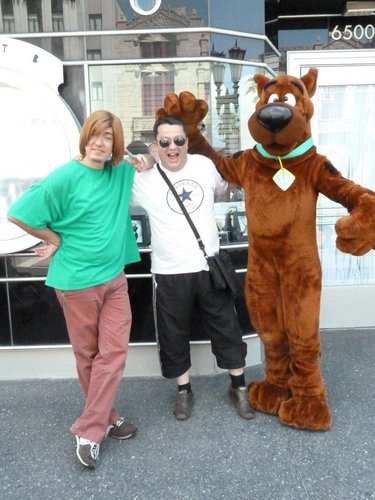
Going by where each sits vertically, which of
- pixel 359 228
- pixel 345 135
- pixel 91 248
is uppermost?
pixel 345 135

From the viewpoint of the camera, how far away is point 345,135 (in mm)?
4750

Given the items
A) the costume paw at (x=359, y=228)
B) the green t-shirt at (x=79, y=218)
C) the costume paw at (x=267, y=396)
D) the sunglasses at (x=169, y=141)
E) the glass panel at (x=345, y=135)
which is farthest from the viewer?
the glass panel at (x=345, y=135)

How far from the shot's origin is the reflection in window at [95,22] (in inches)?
146

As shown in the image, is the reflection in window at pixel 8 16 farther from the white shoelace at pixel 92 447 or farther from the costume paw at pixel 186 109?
the white shoelace at pixel 92 447

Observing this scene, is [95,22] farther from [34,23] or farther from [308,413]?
[308,413]

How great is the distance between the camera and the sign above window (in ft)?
12.0

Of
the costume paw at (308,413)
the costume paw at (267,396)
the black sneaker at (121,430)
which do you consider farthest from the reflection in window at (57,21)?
the costume paw at (308,413)

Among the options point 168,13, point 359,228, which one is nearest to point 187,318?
point 359,228

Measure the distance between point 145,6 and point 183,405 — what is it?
2847 mm

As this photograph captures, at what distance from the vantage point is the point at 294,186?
291 cm

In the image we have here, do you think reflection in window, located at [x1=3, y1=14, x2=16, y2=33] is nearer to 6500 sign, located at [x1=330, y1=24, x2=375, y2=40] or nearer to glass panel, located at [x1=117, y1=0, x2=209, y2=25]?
glass panel, located at [x1=117, y1=0, x2=209, y2=25]

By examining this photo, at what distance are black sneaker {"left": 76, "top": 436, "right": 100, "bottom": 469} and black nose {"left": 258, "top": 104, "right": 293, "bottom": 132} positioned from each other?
79.2 inches

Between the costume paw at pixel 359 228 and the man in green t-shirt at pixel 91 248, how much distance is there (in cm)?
123

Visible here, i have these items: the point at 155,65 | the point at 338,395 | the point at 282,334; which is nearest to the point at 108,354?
the point at 282,334
